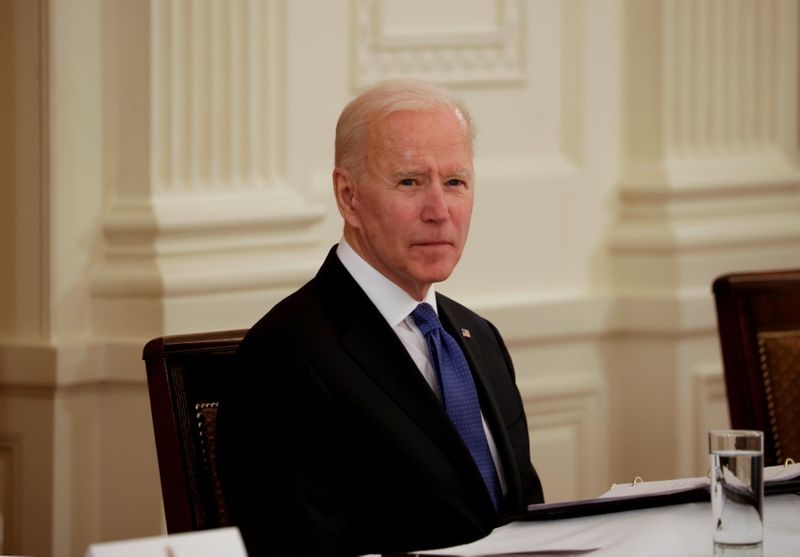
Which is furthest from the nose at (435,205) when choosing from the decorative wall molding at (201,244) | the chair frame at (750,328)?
the decorative wall molding at (201,244)

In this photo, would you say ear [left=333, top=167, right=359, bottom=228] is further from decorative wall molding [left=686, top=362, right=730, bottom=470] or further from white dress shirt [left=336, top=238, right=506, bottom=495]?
decorative wall molding [left=686, top=362, right=730, bottom=470]

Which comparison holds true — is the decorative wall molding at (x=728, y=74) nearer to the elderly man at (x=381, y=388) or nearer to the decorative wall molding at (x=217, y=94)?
the decorative wall molding at (x=217, y=94)

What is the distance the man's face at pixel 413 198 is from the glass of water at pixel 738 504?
2.39 ft

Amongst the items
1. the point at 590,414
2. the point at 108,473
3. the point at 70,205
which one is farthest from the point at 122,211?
the point at 590,414

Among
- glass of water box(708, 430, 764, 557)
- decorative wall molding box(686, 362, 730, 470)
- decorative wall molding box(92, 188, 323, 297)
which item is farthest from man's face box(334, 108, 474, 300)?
decorative wall molding box(686, 362, 730, 470)

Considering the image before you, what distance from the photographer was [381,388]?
2537 millimetres

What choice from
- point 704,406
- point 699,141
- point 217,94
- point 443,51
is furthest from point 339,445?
point 699,141

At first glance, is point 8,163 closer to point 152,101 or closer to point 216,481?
point 152,101

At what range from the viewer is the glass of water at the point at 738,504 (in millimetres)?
2102

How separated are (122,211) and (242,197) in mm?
330

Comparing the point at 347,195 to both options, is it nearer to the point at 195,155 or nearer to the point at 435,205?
the point at 435,205

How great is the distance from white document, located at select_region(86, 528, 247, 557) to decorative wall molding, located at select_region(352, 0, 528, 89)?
2.77 metres

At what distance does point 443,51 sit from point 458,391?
200 cm

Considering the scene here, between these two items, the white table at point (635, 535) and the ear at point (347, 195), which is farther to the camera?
the ear at point (347, 195)
